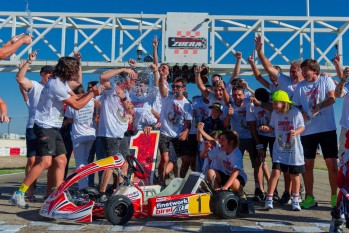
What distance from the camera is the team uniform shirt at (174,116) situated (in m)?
6.62

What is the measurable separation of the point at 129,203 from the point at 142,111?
288 centimetres

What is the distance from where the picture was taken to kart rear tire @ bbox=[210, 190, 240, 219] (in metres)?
4.58

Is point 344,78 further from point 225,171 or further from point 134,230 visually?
point 134,230

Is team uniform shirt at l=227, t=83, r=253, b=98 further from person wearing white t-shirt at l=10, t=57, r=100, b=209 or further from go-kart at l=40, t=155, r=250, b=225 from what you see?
person wearing white t-shirt at l=10, t=57, r=100, b=209

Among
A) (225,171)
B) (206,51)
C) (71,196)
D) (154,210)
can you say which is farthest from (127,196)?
(206,51)

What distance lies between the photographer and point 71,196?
458 centimetres

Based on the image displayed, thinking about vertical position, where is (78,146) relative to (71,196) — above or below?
above

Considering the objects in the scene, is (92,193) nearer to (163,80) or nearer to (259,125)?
(163,80)

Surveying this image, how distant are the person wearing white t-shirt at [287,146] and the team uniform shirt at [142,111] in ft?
7.37

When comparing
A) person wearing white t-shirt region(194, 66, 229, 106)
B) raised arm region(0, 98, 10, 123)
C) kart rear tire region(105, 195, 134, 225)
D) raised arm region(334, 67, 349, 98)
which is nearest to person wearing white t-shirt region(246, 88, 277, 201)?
person wearing white t-shirt region(194, 66, 229, 106)

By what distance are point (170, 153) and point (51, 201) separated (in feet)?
8.47

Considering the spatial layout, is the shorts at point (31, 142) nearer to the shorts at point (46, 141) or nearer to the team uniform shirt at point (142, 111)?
the shorts at point (46, 141)

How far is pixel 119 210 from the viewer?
14.3 feet

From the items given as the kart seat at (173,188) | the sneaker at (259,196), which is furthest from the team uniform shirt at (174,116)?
the kart seat at (173,188)
